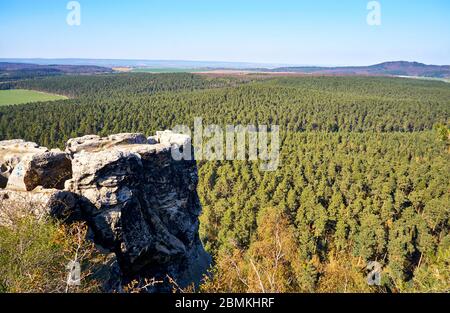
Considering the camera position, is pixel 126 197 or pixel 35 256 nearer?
pixel 35 256

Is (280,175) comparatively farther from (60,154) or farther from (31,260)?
(31,260)

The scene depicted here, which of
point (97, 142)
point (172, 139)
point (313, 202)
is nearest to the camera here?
point (97, 142)

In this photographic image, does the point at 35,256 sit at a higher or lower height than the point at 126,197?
lower

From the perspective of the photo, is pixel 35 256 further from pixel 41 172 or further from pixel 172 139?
pixel 172 139

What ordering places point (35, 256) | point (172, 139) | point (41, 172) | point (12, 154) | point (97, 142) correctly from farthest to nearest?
point (172, 139) → point (97, 142) → point (12, 154) → point (41, 172) → point (35, 256)

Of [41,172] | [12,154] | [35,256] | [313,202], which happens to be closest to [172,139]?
[41,172]

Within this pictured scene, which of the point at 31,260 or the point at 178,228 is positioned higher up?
the point at 31,260

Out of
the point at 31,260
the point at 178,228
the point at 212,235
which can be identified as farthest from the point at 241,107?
the point at 31,260

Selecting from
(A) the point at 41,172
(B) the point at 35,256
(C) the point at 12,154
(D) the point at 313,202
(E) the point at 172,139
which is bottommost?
(D) the point at 313,202

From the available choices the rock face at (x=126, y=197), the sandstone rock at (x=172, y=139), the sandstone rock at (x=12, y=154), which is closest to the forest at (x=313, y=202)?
the rock face at (x=126, y=197)
